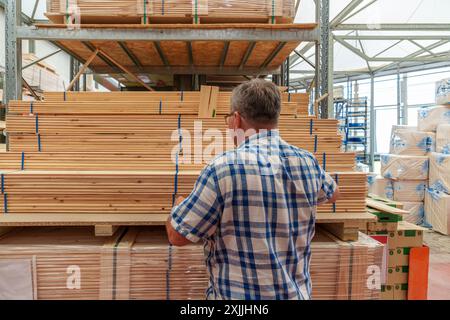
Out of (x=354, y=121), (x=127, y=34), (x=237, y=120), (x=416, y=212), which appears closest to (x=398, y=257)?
(x=237, y=120)

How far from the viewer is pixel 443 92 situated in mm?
9062

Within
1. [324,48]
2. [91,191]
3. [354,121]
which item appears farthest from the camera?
[354,121]

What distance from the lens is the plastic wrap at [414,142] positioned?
943 centimetres

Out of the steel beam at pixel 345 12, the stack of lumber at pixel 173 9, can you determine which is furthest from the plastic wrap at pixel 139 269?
the steel beam at pixel 345 12

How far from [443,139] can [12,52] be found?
9.85m

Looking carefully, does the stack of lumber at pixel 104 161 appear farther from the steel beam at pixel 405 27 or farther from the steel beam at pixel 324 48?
the steel beam at pixel 405 27

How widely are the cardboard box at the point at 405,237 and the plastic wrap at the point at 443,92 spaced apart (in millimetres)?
6574

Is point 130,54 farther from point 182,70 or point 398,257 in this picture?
point 398,257

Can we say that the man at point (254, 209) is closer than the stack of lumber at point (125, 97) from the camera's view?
Yes

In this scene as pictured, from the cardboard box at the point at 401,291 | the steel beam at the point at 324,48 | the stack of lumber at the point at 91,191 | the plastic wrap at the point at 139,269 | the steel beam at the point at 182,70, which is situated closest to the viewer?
the plastic wrap at the point at 139,269

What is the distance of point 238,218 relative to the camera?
190 centimetres

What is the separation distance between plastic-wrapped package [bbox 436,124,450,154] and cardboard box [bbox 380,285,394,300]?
6.49m

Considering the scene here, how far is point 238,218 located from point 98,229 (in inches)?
71.6
